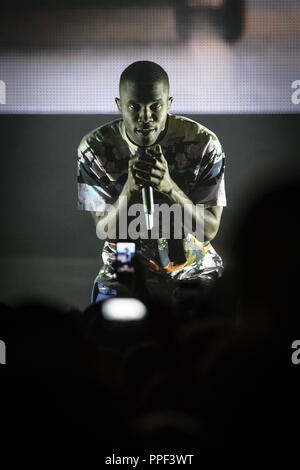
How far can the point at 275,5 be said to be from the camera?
8.99 feet

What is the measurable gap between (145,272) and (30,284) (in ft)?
2.25

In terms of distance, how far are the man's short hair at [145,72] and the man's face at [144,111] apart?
0.04 metres

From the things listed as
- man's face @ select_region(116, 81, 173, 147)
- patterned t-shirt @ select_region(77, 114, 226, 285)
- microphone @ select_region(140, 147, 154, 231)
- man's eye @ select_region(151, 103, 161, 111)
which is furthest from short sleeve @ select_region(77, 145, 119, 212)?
man's eye @ select_region(151, 103, 161, 111)

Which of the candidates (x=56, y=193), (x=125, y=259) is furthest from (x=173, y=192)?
(x=56, y=193)

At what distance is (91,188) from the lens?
9.27 ft

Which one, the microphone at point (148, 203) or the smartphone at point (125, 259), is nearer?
the smartphone at point (125, 259)

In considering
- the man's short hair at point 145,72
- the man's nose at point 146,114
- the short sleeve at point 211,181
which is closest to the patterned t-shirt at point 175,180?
the short sleeve at point 211,181

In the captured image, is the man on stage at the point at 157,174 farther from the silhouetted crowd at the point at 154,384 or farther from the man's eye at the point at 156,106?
the silhouetted crowd at the point at 154,384

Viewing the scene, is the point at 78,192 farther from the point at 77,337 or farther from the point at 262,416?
the point at 262,416

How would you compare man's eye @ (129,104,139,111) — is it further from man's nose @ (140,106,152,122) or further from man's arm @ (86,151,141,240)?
man's arm @ (86,151,141,240)

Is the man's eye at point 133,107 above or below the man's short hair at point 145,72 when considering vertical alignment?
below

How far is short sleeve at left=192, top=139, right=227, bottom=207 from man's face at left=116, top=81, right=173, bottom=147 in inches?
12.3

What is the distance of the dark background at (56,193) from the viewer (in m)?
2.80

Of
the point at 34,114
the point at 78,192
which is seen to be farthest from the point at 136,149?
the point at 34,114
